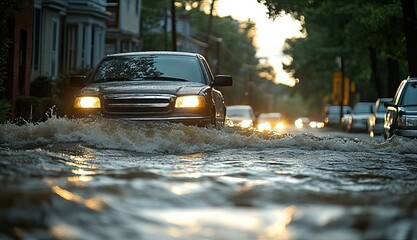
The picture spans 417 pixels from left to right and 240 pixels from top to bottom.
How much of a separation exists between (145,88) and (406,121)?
6587 millimetres

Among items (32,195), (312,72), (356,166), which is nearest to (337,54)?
(312,72)

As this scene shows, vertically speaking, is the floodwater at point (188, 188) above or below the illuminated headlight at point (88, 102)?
below

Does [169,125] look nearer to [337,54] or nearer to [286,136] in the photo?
[286,136]

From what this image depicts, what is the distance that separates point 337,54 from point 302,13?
2935 cm

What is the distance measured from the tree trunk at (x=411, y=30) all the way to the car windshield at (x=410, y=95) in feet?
26.1

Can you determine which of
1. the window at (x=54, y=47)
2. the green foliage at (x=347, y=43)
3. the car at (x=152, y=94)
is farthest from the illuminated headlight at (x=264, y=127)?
the window at (x=54, y=47)

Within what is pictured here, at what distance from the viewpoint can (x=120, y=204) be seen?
5.83 m

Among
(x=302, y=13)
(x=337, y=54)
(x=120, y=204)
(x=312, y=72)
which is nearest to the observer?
(x=120, y=204)

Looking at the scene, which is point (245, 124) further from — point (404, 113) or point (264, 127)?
point (404, 113)

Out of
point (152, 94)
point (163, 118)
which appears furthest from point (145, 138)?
point (152, 94)

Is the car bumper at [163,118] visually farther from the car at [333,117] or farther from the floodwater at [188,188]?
the car at [333,117]

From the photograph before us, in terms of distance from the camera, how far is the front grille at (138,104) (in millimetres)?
13297

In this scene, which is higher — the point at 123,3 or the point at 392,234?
the point at 123,3

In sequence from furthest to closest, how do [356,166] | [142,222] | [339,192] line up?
[356,166] < [339,192] < [142,222]
